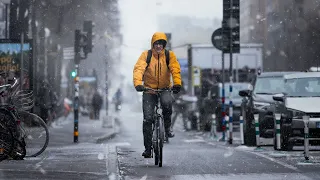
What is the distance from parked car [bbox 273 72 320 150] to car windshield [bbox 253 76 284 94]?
3.21 m

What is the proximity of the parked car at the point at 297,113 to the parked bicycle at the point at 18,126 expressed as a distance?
472 cm

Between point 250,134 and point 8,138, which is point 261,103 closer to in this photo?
point 250,134

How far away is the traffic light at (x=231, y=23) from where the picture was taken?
66.2ft

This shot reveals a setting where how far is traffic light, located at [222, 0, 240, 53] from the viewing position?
20188mm

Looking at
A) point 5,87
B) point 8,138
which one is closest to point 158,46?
point 5,87

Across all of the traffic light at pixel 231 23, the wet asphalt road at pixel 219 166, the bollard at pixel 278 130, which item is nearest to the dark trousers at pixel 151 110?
the wet asphalt road at pixel 219 166

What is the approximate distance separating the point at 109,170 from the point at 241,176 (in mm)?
1778

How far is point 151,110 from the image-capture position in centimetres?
1149

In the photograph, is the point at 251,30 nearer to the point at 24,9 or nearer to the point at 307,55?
the point at 307,55

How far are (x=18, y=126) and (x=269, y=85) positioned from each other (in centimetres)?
955

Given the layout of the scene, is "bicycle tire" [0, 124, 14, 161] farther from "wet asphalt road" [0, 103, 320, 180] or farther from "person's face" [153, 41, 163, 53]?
"person's face" [153, 41, 163, 53]

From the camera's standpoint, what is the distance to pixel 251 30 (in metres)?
109

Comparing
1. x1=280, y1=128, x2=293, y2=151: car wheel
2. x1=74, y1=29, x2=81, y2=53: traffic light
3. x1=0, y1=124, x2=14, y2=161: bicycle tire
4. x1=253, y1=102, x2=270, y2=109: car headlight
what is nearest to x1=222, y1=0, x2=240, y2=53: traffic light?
x1=253, y1=102, x2=270, y2=109: car headlight

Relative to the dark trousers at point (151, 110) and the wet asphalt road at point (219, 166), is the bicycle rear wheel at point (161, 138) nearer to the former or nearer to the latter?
the wet asphalt road at point (219, 166)
